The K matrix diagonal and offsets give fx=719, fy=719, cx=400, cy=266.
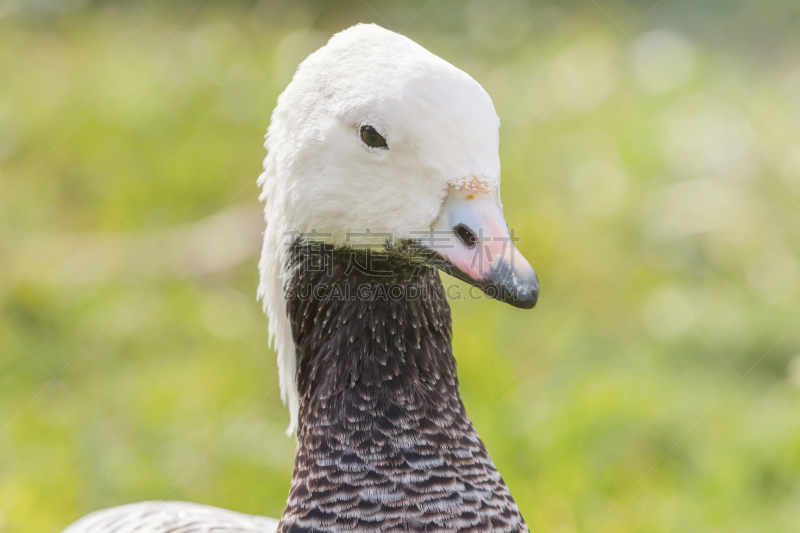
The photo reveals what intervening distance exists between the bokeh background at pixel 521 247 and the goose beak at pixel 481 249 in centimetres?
153

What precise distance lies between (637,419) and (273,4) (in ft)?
17.9

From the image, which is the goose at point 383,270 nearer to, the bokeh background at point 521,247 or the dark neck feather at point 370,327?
the dark neck feather at point 370,327

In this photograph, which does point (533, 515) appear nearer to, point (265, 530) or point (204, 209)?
point (265, 530)

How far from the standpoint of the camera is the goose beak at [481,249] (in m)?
1.41

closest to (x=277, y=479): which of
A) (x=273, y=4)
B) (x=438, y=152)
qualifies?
(x=438, y=152)

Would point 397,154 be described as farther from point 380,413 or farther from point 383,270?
point 380,413

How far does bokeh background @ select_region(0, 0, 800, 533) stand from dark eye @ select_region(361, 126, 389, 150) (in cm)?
172

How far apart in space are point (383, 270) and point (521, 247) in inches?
105

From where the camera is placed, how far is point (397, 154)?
1.51 meters

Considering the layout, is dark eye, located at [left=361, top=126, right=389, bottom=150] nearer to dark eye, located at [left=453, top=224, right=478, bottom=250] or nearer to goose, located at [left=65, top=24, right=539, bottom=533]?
goose, located at [left=65, top=24, right=539, bottom=533]

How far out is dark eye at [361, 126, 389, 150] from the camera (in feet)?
4.99

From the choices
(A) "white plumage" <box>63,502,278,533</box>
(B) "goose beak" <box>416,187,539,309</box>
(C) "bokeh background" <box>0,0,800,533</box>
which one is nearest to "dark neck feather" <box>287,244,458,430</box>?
(B) "goose beak" <box>416,187,539,309</box>

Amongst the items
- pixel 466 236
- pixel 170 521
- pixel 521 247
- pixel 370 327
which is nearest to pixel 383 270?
pixel 370 327

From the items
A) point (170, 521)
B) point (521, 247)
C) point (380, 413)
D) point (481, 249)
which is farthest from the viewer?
point (521, 247)
